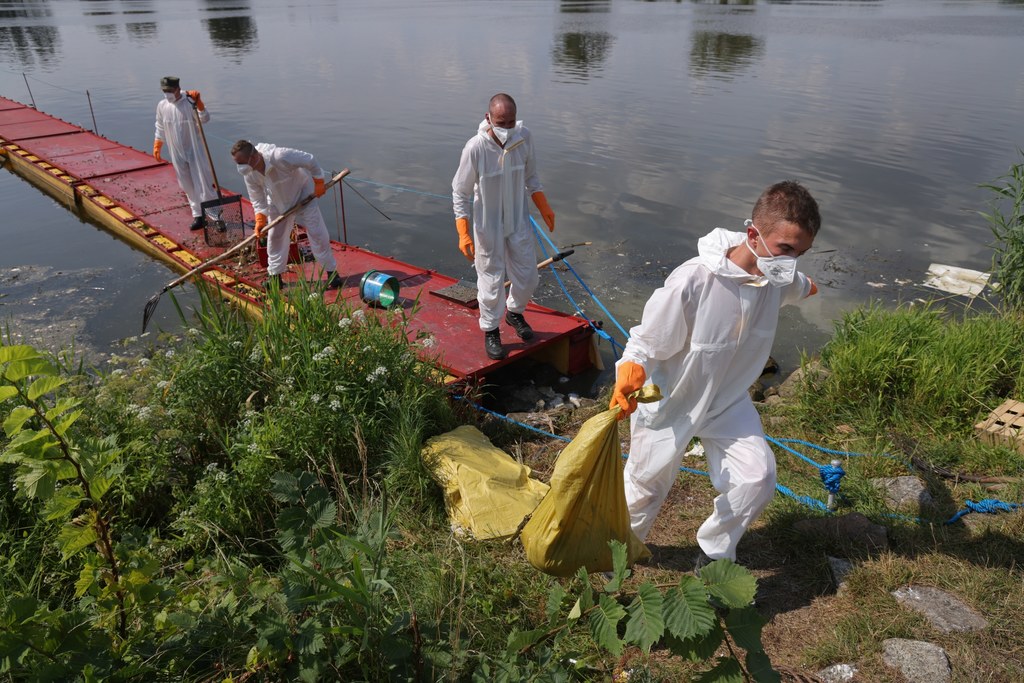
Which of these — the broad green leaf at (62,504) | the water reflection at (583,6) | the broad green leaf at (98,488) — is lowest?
the broad green leaf at (62,504)

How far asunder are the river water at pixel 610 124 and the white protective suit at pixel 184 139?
1410mm

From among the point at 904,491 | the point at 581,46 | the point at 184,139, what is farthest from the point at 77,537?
the point at 581,46

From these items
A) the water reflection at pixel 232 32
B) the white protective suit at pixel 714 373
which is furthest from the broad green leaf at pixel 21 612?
Answer: the water reflection at pixel 232 32

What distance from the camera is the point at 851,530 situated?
11.4 ft

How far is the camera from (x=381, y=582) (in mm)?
2297

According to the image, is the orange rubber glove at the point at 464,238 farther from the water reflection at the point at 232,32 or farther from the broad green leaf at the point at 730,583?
the water reflection at the point at 232,32

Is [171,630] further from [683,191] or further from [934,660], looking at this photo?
[683,191]

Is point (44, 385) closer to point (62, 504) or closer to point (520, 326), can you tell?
point (62, 504)

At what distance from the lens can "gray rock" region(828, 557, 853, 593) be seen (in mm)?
3207

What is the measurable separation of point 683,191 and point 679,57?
14436 millimetres

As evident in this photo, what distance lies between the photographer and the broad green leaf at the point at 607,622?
2.08m

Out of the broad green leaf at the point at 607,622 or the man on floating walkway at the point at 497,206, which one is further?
the man on floating walkway at the point at 497,206

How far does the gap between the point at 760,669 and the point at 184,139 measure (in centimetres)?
938

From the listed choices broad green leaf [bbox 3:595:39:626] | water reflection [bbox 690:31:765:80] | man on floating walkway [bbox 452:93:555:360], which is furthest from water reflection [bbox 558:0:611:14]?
broad green leaf [bbox 3:595:39:626]
